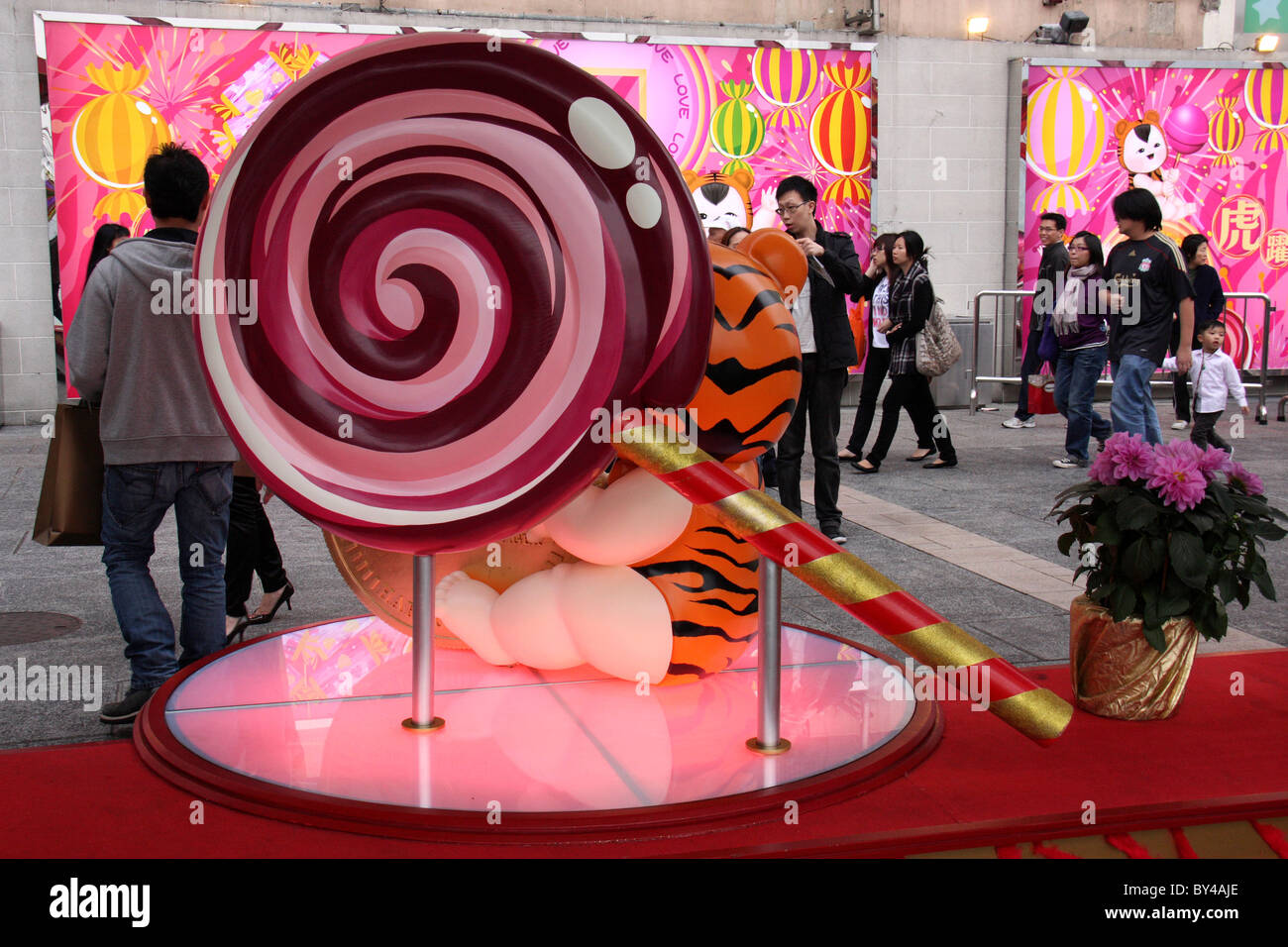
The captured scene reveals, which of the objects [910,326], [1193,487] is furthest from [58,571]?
[910,326]

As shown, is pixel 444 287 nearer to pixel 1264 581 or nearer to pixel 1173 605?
pixel 1173 605

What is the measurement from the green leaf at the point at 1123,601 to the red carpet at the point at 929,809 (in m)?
0.28

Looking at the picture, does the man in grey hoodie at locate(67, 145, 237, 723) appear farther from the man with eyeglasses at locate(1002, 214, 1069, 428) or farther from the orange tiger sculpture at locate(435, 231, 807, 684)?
the man with eyeglasses at locate(1002, 214, 1069, 428)

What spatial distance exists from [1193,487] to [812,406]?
348cm

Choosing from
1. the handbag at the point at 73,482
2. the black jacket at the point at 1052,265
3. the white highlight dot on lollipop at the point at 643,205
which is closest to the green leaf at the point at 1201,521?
the white highlight dot on lollipop at the point at 643,205

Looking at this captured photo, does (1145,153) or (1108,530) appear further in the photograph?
(1145,153)

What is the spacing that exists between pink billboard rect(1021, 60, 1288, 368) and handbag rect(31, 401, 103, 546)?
1082 centimetres

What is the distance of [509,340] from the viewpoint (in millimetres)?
2369

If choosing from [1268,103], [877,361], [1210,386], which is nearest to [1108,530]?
[877,361]

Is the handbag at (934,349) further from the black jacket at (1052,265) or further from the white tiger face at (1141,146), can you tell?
the white tiger face at (1141,146)

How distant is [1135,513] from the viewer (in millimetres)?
2879

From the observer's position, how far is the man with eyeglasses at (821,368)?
614 cm

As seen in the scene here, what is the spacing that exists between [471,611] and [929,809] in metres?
1.24
